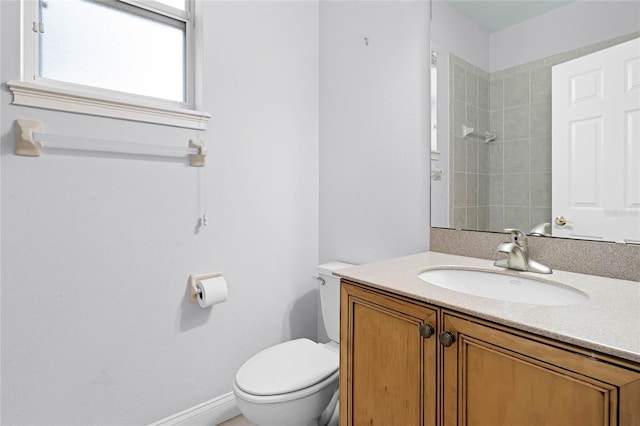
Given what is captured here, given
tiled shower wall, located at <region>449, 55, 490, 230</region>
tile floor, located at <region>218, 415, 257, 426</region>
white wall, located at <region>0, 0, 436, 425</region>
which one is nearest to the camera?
white wall, located at <region>0, 0, 436, 425</region>

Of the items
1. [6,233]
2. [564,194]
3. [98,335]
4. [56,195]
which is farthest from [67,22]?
[564,194]

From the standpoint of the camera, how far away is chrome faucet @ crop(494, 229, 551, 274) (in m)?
1.14

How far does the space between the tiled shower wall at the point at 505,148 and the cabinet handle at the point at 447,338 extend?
25.9 inches

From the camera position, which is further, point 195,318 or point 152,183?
point 195,318

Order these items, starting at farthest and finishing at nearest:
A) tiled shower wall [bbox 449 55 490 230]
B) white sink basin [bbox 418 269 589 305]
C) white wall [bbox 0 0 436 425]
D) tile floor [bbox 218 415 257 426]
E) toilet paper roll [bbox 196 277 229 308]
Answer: tile floor [bbox 218 415 257 426] → toilet paper roll [bbox 196 277 229 308] → tiled shower wall [bbox 449 55 490 230] → white wall [bbox 0 0 436 425] → white sink basin [bbox 418 269 589 305]

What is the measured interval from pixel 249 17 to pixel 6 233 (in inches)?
57.2

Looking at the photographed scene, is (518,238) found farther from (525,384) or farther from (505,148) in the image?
(525,384)

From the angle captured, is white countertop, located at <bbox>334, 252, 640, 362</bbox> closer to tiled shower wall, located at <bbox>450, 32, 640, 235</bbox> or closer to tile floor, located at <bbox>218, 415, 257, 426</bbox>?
tiled shower wall, located at <bbox>450, 32, 640, 235</bbox>

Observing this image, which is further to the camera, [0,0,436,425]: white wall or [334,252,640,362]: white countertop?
[0,0,436,425]: white wall

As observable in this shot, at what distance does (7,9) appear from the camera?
1.18 meters

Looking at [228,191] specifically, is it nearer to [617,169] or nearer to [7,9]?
[7,9]

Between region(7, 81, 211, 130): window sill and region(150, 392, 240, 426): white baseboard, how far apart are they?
52.8 inches

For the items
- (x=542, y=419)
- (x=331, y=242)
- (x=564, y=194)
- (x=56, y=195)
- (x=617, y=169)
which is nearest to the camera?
(x=542, y=419)

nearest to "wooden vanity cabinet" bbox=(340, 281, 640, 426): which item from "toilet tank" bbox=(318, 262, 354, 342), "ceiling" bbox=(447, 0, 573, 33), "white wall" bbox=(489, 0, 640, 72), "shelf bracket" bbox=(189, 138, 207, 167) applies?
"toilet tank" bbox=(318, 262, 354, 342)
